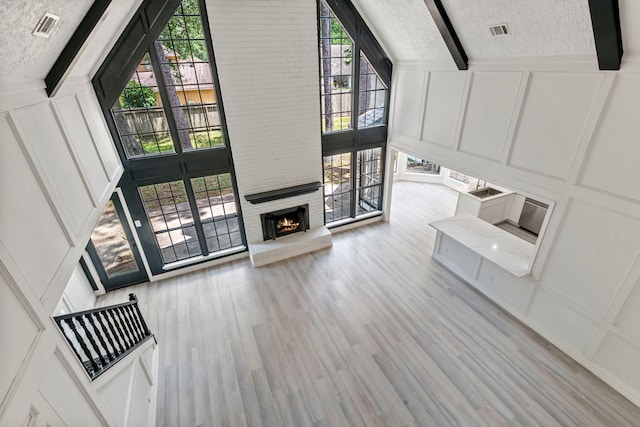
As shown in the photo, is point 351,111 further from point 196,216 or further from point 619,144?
point 619,144

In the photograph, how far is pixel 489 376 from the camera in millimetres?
3959

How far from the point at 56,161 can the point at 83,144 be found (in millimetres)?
977

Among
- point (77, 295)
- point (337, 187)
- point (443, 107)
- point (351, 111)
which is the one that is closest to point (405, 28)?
point (443, 107)

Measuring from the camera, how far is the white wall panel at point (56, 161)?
247 centimetres

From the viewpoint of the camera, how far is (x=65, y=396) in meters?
2.13

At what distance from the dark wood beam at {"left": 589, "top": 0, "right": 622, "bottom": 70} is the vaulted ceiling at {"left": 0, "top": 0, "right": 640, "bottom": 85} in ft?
0.23

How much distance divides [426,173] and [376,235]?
4.54 metres

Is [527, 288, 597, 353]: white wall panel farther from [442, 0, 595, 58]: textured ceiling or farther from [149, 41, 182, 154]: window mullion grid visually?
[149, 41, 182, 154]: window mullion grid

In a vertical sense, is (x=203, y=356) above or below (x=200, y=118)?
below

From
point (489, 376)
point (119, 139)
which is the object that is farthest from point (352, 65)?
point (489, 376)

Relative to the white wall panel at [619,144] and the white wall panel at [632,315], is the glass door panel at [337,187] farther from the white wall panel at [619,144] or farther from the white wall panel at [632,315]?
the white wall panel at [632,315]

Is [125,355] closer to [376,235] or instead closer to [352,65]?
[376,235]

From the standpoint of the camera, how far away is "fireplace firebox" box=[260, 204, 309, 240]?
6453mm

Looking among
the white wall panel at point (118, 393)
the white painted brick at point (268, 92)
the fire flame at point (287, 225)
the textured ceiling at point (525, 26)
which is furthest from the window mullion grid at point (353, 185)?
the white wall panel at point (118, 393)
